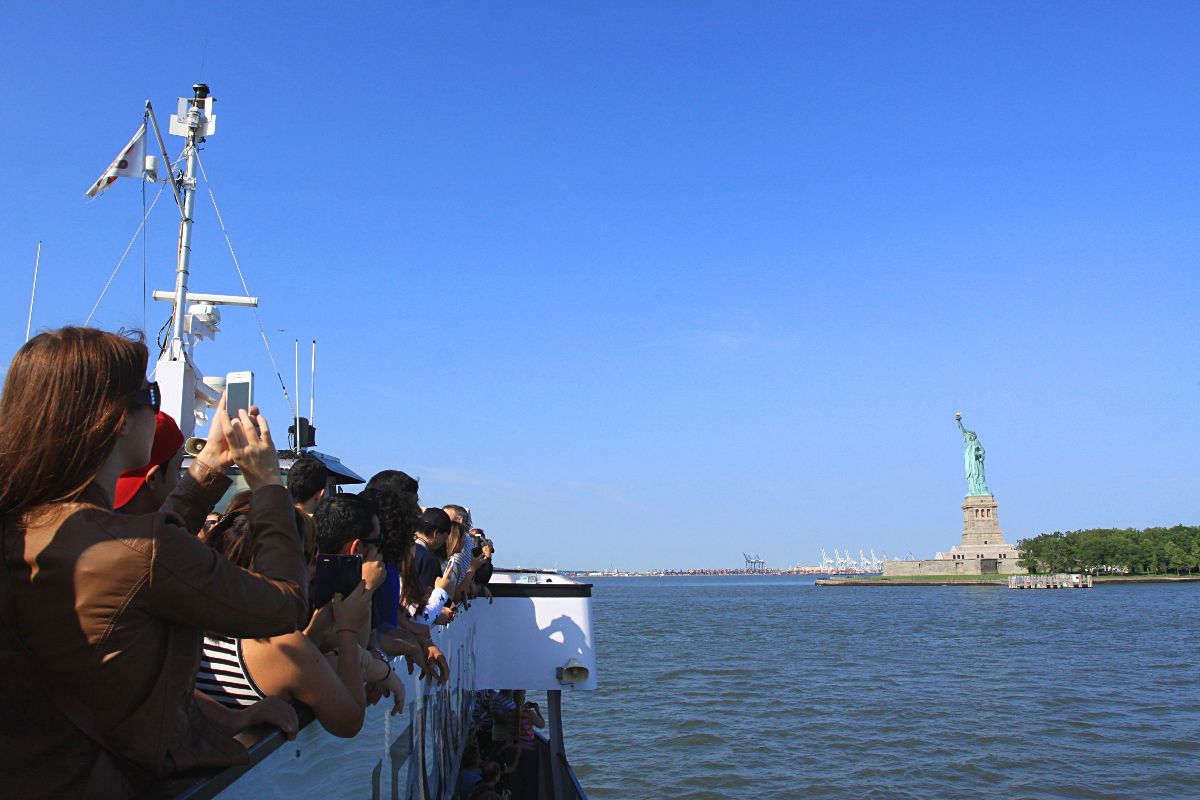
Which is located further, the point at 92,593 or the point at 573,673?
the point at 573,673

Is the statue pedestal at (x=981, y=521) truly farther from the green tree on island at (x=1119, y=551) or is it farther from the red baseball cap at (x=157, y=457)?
the red baseball cap at (x=157, y=457)

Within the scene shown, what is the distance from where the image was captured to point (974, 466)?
102562 millimetres

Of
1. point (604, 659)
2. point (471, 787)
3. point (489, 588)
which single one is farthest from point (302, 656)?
point (604, 659)

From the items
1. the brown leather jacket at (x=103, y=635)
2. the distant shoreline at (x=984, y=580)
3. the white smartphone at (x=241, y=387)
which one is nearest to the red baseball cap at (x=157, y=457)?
the brown leather jacket at (x=103, y=635)

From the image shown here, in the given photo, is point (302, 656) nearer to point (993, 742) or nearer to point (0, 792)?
point (0, 792)

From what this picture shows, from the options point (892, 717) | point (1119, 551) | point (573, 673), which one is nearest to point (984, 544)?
point (1119, 551)

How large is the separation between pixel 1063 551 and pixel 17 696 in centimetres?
→ 11825

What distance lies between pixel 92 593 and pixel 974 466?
110 metres

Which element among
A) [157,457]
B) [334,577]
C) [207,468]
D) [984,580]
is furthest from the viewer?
[984,580]

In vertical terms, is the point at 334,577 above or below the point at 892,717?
above

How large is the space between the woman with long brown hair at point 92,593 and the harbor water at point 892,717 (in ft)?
43.8

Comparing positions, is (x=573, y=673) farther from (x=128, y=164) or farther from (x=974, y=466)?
(x=974, y=466)

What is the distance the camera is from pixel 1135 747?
56.4 ft

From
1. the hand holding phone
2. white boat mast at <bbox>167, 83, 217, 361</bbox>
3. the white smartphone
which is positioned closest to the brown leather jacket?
the hand holding phone
